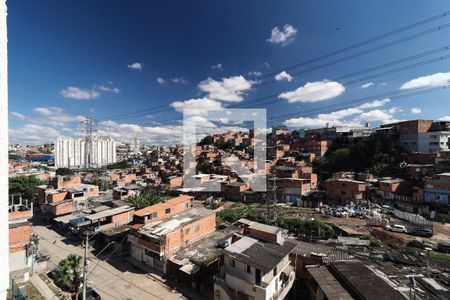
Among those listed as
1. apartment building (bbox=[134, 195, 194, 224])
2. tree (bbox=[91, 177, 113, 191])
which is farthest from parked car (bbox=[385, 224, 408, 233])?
tree (bbox=[91, 177, 113, 191])

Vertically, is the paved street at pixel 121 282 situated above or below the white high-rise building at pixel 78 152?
below

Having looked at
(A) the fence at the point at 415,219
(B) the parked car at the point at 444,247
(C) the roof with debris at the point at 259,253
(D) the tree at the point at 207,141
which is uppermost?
(D) the tree at the point at 207,141

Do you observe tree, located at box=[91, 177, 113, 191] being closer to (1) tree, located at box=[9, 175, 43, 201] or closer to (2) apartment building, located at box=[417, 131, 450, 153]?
(1) tree, located at box=[9, 175, 43, 201]

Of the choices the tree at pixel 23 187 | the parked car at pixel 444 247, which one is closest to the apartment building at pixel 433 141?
the parked car at pixel 444 247

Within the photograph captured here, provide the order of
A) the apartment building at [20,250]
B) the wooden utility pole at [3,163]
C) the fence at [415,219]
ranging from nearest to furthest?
the wooden utility pole at [3,163] → the apartment building at [20,250] → the fence at [415,219]

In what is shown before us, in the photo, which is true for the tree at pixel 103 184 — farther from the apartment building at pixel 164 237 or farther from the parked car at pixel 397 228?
the parked car at pixel 397 228

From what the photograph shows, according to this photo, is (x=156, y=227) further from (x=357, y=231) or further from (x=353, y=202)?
(x=353, y=202)

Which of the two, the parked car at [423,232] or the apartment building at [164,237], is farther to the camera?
the parked car at [423,232]
